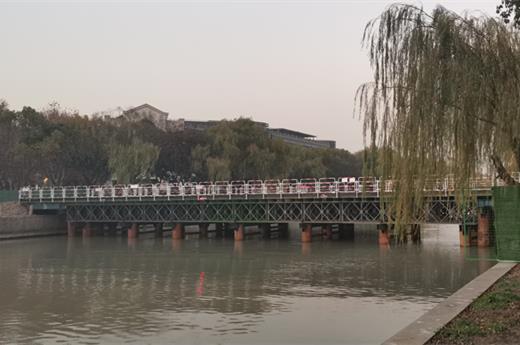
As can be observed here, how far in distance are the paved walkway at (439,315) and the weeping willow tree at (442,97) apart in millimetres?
2648

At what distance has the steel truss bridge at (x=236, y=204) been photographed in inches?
1689

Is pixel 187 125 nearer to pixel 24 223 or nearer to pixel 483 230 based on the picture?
pixel 24 223

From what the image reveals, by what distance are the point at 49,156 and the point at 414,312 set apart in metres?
54.4

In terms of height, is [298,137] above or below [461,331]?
above

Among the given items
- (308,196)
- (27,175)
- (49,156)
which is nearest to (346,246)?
(308,196)

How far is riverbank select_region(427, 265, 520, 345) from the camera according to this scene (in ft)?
32.5

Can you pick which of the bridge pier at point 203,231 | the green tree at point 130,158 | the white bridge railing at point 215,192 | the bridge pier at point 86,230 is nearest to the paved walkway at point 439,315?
the white bridge railing at point 215,192

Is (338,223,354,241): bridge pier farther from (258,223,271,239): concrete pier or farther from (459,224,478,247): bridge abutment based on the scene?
(459,224,478,247): bridge abutment

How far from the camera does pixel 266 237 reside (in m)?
51.7

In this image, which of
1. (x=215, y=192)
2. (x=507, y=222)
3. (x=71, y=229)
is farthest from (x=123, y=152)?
(x=507, y=222)

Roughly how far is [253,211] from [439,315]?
37769 millimetres

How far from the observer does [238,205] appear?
4988cm

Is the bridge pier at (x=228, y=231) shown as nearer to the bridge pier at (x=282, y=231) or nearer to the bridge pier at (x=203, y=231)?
the bridge pier at (x=203, y=231)

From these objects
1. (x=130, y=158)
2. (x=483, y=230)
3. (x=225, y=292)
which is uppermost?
(x=130, y=158)
